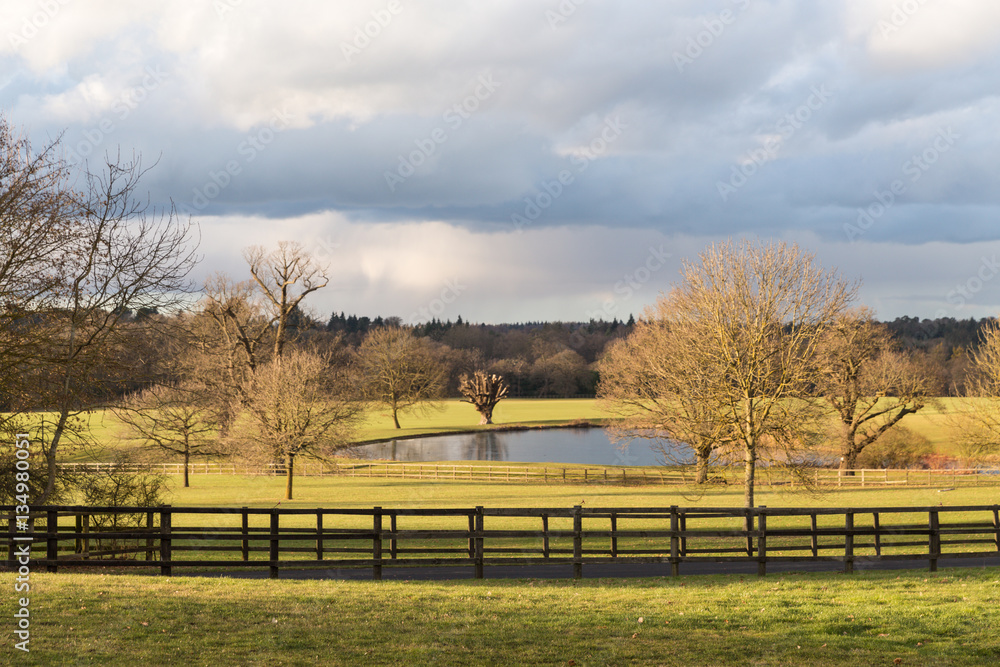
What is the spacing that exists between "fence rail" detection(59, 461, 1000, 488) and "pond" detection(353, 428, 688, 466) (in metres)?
6.56

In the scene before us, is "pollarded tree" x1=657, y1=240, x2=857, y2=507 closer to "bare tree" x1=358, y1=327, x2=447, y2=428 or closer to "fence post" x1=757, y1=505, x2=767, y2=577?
"fence post" x1=757, y1=505, x2=767, y2=577

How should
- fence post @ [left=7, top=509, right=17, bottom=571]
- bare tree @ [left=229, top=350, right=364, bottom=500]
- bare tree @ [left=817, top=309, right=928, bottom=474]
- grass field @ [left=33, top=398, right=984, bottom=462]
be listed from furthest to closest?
1. grass field @ [left=33, top=398, right=984, bottom=462]
2. bare tree @ [left=817, top=309, right=928, bottom=474]
3. bare tree @ [left=229, top=350, right=364, bottom=500]
4. fence post @ [left=7, top=509, right=17, bottom=571]

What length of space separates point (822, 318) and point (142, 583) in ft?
64.6

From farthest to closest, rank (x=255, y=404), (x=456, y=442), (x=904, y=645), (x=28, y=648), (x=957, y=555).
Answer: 1. (x=456, y=442)
2. (x=255, y=404)
3. (x=957, y=555)
4. (x=904, y=645)
5. (x=28, y=648)

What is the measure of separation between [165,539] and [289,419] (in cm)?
2549

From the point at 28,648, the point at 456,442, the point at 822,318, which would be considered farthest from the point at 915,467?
the point at 28,648

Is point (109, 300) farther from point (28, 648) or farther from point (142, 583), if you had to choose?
point (28, 648)

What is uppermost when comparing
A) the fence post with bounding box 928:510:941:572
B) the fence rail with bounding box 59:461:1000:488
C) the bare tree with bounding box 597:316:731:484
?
the bare tree with bounding box 597:316:731:484

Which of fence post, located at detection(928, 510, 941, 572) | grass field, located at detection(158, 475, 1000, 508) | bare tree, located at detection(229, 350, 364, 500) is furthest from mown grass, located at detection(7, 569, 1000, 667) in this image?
bare tree, located at detection(229, 350, 364, 500)

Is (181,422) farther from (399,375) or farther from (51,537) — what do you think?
(399,375)

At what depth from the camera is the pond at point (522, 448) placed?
60.8 metres

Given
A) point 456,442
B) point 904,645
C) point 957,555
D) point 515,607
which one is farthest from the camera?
point 456,442

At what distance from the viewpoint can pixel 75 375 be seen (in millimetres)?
15594

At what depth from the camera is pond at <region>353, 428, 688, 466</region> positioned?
60844 mm
